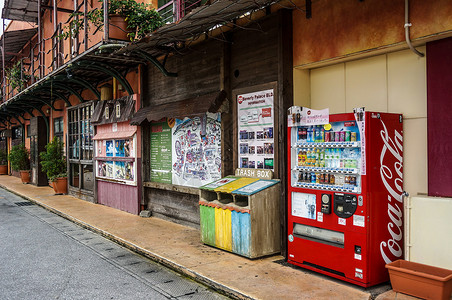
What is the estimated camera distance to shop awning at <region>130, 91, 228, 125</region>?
7895 mm

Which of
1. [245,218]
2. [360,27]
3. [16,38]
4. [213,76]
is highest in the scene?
[16,38]

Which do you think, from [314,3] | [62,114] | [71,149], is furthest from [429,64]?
[62,114]

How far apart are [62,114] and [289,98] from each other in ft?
45.9

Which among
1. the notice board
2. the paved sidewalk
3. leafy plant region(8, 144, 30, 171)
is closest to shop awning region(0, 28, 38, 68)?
leafy plant region(8, 144, 30, 171)

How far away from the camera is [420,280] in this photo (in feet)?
15.2

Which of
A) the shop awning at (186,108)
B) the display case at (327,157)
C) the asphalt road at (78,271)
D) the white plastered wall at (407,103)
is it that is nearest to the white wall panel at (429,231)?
the white plastered wall at (407,103)

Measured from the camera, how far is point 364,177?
5156mm

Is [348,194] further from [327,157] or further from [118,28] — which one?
[118,28]

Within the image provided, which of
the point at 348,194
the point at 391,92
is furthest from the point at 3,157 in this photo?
the point at 391,92

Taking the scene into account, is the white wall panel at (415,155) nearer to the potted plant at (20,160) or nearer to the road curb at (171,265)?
the road curb at (171,265)

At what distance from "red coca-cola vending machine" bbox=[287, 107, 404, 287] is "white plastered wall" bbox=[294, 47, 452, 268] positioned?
21cm

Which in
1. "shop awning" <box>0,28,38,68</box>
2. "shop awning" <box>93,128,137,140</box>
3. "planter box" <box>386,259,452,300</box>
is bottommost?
"planter box" <box>386,259,452,300</box>

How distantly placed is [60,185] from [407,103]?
557 inches

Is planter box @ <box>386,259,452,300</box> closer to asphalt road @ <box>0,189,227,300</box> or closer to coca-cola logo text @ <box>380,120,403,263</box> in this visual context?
coca-cola logo text @ <box>380,120,403,263</box>
